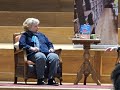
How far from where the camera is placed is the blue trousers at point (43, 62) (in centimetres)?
442

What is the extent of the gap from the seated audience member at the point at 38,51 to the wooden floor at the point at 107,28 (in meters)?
1.41

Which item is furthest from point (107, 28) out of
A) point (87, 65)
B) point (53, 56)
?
point (53, 56)

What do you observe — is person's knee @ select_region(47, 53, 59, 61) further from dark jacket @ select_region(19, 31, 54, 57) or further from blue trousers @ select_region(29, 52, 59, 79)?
dark jacket @ select_region(19, 31, 54, 57)

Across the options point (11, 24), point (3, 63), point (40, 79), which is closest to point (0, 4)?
point (11, 24)

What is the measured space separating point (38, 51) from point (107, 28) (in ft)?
5.58

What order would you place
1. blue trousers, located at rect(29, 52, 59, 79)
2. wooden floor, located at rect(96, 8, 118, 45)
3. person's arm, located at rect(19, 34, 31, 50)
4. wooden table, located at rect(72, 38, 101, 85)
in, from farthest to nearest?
1. wooden floor, located at rect(96, 8, 118, 45)
2. wooden table, located at rect(72, 38, 101, 85)
3. person's arm, located at rect(19, 34, 31, 50)
4. blue trousers, located at rect(29, 52, 59, 79)

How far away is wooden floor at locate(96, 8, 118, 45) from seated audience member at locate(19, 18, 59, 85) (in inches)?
55.3

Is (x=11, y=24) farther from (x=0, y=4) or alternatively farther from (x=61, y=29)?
(x=61, y=29)

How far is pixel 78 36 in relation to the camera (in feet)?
15.9

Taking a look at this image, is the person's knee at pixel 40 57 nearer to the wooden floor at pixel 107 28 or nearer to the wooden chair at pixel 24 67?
the wooden chair at pixel 24 67

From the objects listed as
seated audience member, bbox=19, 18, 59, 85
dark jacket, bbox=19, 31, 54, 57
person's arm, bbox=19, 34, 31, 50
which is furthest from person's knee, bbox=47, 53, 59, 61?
person's arm, bbox=19, 34, 31, 50

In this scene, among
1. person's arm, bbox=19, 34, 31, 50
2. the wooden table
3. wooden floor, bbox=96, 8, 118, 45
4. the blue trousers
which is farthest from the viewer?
wooden floor, bbox=96, 8, 118, 45

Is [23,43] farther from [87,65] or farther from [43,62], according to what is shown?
[87,65]

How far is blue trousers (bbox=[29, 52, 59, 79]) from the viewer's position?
174 inches
